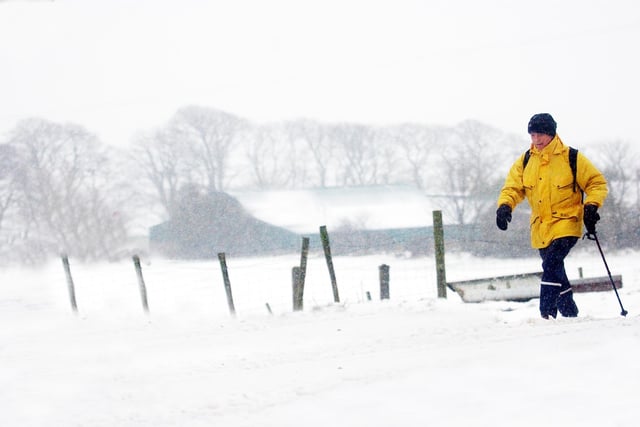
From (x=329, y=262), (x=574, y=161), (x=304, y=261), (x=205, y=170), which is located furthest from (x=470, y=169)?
(x=574, y=161)

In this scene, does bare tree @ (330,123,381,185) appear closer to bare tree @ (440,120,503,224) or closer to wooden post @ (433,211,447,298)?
bare tree @ (440,120,503,224)

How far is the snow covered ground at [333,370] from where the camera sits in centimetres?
286

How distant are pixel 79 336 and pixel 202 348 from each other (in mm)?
1752

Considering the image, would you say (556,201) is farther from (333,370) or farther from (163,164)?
(163,164)

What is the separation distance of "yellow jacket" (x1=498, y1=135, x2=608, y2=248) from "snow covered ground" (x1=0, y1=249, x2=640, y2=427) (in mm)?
740

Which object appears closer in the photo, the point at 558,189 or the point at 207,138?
the point at 558,189

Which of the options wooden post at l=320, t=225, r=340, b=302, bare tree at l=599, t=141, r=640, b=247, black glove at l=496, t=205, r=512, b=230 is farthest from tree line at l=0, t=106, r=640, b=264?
black glove at l=496, t=205, r=512, b=230

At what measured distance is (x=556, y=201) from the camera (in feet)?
16.2

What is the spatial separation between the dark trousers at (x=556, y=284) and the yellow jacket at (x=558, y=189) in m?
0.08

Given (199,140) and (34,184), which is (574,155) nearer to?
(34,184)

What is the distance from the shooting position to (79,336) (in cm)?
588

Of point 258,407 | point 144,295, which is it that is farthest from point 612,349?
point 144,295

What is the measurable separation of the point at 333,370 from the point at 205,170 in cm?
5308

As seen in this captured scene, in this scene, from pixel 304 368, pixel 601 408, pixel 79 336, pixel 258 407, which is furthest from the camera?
pixel 79 336
